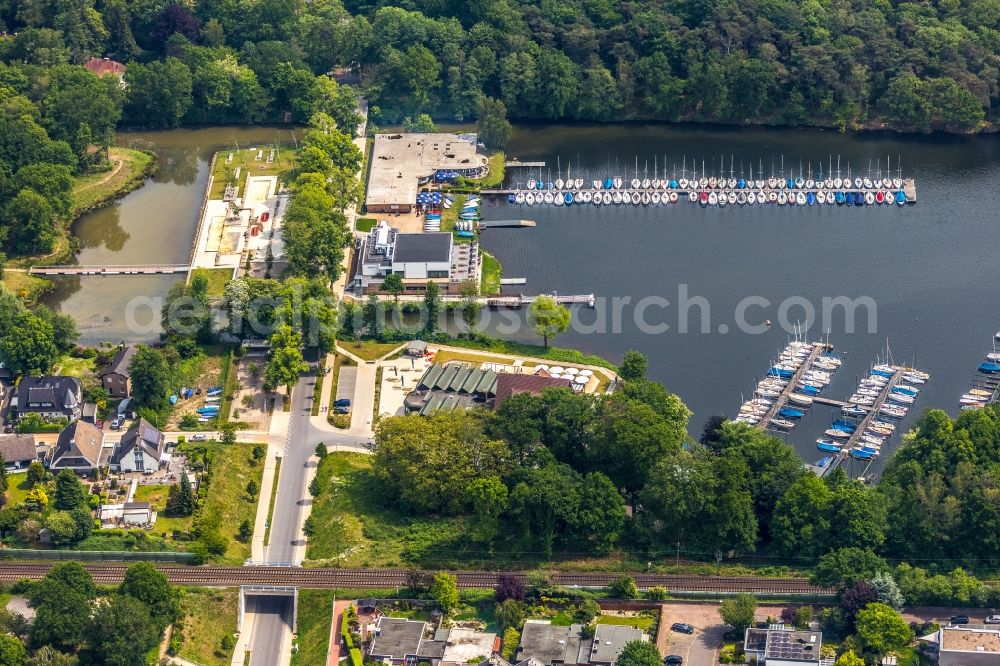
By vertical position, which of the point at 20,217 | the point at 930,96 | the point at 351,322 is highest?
the point at 930,96

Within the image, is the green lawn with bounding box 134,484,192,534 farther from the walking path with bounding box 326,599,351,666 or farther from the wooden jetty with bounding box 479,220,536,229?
the wooden jetty with bounding box 479,220,536,229

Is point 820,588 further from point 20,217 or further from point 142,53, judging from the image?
point 142,53

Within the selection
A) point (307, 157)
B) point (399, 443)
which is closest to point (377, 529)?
point (399, 443)

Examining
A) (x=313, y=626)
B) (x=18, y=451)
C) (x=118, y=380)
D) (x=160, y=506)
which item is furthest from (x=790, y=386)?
(x=18, y=451)

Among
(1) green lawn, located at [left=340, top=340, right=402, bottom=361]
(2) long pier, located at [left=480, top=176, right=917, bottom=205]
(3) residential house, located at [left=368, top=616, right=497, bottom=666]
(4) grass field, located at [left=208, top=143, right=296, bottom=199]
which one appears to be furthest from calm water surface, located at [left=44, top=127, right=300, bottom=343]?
(3) residential house, located at [left=368, top=616, right=497, bottom=666]

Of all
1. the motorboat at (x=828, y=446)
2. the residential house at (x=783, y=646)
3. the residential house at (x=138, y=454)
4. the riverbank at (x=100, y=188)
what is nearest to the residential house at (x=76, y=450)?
the residential house at (x=138, y=454)

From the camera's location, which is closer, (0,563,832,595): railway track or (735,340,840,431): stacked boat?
(0,563,832,595): railway track

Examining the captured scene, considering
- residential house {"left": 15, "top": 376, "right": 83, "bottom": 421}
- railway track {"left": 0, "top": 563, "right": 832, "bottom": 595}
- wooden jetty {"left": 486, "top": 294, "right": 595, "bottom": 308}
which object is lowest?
railway track {"left": 0, "top": 563, "right": 832, "bottom": 595}

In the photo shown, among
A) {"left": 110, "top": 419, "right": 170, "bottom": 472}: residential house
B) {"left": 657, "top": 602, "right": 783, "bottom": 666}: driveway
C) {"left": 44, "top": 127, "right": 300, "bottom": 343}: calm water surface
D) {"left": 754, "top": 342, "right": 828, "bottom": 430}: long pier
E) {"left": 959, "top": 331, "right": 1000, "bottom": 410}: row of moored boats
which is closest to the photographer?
{"left": 657, "top": 602, "right": 783, "bottom": 666}: driveway
